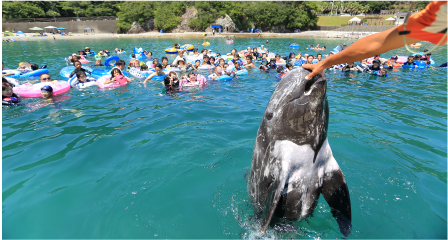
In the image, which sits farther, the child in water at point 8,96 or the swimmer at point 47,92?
the swimmer at point 47,92

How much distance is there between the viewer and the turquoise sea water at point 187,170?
11.4 ft

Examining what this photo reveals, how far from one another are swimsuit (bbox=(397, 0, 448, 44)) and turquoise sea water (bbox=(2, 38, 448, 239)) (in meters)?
2.52

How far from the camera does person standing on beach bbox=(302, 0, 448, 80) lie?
1.60 metres

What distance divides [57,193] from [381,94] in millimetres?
10854

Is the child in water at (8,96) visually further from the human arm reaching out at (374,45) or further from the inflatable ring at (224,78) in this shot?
the human arm reaching out at (374,45)

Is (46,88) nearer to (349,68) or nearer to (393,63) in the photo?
→ (349,68)

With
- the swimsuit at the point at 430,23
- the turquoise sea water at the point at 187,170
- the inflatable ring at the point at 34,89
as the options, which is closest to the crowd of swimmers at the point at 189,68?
the inflatable ring at the point at 34,89

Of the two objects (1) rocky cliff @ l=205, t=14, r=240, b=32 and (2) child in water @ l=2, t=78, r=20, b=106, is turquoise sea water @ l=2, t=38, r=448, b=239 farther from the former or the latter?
(1) rocky cliff @ l=205, t=14, r=240, b=32

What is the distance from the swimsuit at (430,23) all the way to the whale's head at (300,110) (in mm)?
951

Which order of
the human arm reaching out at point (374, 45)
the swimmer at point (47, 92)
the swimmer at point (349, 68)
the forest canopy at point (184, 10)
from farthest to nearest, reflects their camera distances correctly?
A: the forest canopy at point (184, 10)
the swimmer at point (349, 68)
the swimmer at point (47, 92)
the human arm reaching out at point (374, 45)

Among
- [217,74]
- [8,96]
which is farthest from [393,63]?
[8,96]

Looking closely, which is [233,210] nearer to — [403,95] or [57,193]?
[57,193]

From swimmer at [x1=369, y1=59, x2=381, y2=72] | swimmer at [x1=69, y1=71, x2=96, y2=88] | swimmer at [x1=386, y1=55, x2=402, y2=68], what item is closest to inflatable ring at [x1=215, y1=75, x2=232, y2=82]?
swimmer at [x1=69, y1=71, x2=96, y2=88]

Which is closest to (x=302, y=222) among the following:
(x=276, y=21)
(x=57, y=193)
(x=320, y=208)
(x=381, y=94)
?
(x=320, y=208)
